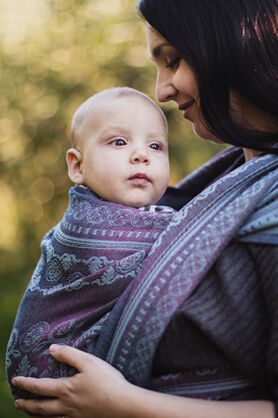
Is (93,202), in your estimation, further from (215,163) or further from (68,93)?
(68,93)

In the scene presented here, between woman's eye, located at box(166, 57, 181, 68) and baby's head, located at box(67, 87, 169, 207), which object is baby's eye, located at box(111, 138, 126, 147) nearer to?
baby's head, located at box(67, 87, 169, 207)

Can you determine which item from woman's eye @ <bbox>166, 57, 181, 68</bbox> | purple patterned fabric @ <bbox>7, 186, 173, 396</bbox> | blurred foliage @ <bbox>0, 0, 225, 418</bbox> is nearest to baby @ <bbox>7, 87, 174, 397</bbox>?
purple patterned fabric @ <bbox>7, 186, 173, 396</bbox>

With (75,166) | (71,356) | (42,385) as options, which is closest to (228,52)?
(75,166)

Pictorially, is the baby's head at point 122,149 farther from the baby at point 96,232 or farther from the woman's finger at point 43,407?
the woman's finger at point 43,407

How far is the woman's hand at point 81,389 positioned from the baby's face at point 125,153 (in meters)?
0.51

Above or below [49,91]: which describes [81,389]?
above

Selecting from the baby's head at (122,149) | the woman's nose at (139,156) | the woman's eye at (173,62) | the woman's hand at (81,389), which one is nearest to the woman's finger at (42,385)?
the woman's hand at (81,389)

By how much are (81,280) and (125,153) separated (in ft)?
1.40

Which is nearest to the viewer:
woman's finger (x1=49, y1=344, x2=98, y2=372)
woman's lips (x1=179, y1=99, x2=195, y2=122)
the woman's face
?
woman's finger (x1=49, y1=344, x2=98, y2=372)

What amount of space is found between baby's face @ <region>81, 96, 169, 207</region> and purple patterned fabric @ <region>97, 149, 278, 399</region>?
293mm

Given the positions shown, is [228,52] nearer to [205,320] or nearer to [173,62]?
[173,62]

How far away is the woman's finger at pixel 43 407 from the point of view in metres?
1.19

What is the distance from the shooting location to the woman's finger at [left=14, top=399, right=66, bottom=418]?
47.0 inches

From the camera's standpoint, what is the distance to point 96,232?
133 cm
